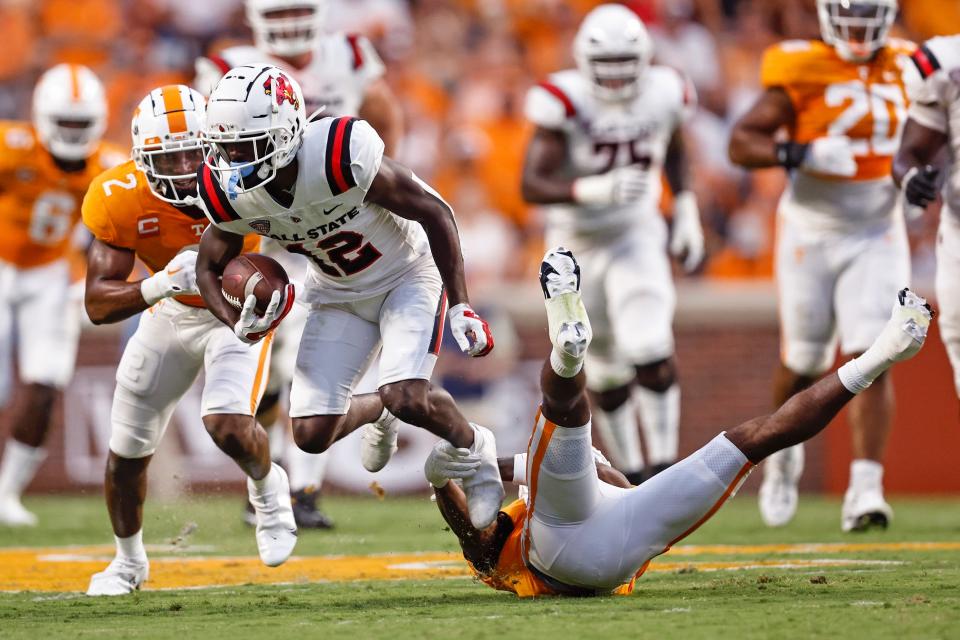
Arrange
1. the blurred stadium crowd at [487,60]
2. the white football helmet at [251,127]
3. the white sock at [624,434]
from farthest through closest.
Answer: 1. the blurred stadium crowd at [487,60]
2. the white sock at [624,434]
3. the white football helmet at [251,127]

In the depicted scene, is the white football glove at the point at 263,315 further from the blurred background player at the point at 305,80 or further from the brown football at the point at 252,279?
the blurred background player at the point at 305,80

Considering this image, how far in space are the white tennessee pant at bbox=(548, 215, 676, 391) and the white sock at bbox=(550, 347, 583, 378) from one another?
3.18 meters

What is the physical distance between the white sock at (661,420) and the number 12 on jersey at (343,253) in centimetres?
263

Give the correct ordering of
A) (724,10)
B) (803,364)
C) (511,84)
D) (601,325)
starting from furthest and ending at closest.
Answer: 1. (724,10)
2. (511,84)
3. (601,325)
4. (803,364)

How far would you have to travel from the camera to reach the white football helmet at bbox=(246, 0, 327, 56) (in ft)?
24.8

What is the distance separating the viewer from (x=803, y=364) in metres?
7.05

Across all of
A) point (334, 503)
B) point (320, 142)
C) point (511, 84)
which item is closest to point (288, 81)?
point (320, 142)

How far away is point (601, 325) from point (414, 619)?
3.64 metres

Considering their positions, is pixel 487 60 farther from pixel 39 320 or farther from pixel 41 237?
pixel 39 320

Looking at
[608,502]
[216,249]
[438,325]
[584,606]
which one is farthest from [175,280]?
[584,606]

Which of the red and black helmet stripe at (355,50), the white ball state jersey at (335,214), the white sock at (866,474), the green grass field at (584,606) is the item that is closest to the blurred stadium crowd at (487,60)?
the red and black helmet stripe at (355,50)

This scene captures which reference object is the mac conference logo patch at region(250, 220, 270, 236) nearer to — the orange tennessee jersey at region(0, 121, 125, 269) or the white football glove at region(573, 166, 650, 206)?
the white football glove at region(573, 166, 650, 206)

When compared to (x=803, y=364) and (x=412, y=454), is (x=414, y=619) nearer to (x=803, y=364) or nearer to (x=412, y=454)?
(x=803, y=364)

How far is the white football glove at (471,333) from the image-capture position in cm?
457
